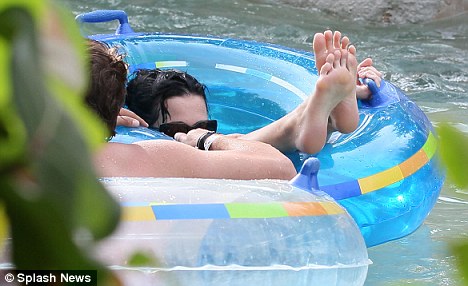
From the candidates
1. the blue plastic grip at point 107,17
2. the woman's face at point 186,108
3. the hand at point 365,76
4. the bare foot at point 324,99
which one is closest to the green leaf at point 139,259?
the bare foot at point 324,99

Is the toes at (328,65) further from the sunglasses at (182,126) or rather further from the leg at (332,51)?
the sunglasses at (182,126)

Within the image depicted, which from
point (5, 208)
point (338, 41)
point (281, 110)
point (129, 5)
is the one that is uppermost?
point (5, 208)

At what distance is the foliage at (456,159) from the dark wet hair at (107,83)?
133 cm

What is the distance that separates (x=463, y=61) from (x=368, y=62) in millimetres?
2087

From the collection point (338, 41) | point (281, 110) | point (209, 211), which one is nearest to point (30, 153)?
point (209, 211)

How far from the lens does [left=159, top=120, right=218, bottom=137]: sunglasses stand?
2.30m

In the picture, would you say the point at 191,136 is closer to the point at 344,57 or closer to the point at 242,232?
the point at 344,57

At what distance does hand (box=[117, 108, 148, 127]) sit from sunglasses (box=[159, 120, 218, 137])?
53 millimetres

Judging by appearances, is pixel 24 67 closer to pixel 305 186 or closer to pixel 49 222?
pixel 49 222

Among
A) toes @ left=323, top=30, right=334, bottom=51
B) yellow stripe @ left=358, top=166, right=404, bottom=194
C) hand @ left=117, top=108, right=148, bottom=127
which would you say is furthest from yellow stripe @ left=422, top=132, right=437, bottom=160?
hand @ left=117, top=108, right=148, bottom=127

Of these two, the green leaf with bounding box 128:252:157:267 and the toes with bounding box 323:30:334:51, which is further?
the toes with bounding box 323:30:334:51

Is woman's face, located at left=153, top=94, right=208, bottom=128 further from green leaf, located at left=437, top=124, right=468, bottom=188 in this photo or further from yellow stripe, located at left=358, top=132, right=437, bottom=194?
green leaf, located at left=437, top=124, right=468, bottom=188

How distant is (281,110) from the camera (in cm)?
271

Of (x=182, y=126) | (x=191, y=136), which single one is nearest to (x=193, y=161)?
(x=191, y=136)
